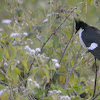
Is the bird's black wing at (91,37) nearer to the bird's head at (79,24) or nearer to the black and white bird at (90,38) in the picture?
the black and white bird at (90,38)

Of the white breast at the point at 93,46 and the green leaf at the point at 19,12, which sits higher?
the green leaf at the point at 19,12

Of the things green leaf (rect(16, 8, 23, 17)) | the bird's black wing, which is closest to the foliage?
green leaf (rect(16, 8, 23, 17))

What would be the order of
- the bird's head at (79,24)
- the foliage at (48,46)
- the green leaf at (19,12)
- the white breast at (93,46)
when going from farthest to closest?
the bird's head at (79,24)
the white breast at (93,46)
the green leaf at (19,12)
the foliage at (48,46)

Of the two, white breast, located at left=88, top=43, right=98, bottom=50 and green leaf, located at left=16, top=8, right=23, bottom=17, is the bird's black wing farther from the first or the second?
green leaf, located at left=16, top=8, right=23, bottom=17

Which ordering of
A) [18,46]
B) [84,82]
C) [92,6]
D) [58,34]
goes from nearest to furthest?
[18,46] → [92,6] → [58,34] → [84,82]

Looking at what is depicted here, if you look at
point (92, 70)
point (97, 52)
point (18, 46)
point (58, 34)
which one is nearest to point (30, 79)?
point (18, 46)

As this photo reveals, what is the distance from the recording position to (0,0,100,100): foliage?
6.56 feet

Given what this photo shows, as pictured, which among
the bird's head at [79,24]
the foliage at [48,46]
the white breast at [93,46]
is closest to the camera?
the foliage at [48,46]

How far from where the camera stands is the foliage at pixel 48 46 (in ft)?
6.56

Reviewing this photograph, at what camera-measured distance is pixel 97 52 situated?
3.04 metres

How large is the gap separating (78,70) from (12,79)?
1.64m

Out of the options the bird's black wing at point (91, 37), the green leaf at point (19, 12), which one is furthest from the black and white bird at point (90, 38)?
the green leaf at point (19, 12)

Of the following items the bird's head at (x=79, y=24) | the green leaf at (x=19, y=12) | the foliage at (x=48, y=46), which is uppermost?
the bird's head at (x=79, y=24)

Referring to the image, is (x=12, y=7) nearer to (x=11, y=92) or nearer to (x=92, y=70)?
(x=11, y=92)
